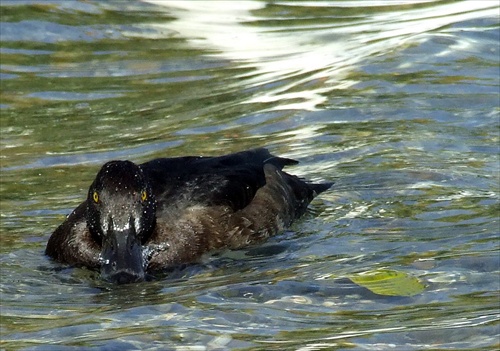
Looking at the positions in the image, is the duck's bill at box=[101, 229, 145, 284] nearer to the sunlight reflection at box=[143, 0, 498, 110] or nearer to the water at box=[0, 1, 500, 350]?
the water at box=[0, 1, 500, 350]

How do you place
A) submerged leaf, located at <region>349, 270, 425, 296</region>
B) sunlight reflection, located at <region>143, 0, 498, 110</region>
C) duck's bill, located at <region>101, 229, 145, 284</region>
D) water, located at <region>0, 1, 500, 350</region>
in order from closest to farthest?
water, located at <region>0, 1, 500, 350</region> → submerged leaf, located at <region>349, 270, 425, 296</region> → duck's bill, located at <region>101, 229, 145, 284</region> → sunlight reflection, located at <region>143, 0, 498, 110</region>

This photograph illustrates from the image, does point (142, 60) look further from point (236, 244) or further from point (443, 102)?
point (236, 244)

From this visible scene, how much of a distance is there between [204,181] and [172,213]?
0.35 m

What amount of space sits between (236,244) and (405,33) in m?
6.05

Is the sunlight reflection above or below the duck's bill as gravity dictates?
above

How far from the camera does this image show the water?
21.1 ft

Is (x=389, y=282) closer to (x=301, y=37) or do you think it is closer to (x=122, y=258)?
(x=122, y=258)

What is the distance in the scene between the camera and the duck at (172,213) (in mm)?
7777

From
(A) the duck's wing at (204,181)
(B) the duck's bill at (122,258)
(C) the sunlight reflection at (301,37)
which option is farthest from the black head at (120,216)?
(C) the sunlight reflection at (301,37)

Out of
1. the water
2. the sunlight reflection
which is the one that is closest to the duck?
the water

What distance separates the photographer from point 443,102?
1118 centimetres

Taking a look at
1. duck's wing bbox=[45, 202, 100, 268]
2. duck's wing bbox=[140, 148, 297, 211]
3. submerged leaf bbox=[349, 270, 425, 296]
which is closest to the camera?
submerged leaf bbox=[349, 270, 425, 296]

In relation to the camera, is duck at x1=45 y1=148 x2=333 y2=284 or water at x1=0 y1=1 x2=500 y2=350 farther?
duck at x1=45 y1=148 x2=333 y2=284

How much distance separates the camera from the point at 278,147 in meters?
10.4
